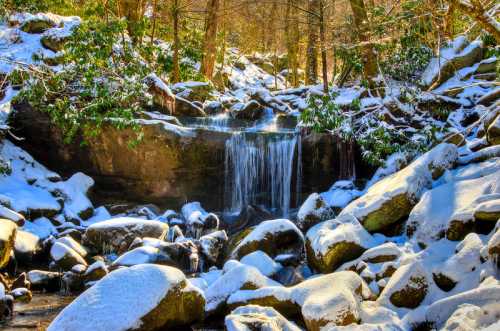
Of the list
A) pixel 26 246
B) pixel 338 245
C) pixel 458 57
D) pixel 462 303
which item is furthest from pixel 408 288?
pixel 458 57

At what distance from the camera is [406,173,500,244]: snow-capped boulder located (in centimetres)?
619

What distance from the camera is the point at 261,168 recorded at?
11.8m

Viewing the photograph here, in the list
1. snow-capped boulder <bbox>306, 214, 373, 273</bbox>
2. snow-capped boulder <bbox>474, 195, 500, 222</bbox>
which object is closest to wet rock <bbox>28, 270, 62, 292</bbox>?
snow-capped boulder <bbox>306, 214, 373, 273</bbox>

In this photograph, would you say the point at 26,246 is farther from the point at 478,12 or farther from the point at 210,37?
the point at 210,37

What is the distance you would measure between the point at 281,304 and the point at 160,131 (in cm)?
673

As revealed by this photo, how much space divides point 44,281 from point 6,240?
0.98 metres

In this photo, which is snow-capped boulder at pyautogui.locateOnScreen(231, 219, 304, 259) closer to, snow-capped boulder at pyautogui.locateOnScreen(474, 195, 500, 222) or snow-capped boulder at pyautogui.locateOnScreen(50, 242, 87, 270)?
snow-capped boulder at pyautogui.locateOnScreen(50, 242, 87, 270)

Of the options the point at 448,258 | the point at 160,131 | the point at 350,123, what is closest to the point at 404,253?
the point at 448,258

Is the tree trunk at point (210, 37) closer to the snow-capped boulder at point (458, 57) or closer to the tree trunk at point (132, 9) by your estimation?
the tree trunk at point (132, 9)

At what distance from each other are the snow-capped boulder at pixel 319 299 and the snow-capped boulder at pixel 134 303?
765 millimetres

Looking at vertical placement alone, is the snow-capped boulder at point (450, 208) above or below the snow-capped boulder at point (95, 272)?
above

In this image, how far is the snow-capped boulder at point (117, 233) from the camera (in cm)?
912

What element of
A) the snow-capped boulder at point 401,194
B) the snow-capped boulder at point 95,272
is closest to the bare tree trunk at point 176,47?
the snow-capped boulder at point 95,272

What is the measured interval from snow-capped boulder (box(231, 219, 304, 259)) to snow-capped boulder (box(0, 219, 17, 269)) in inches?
146
